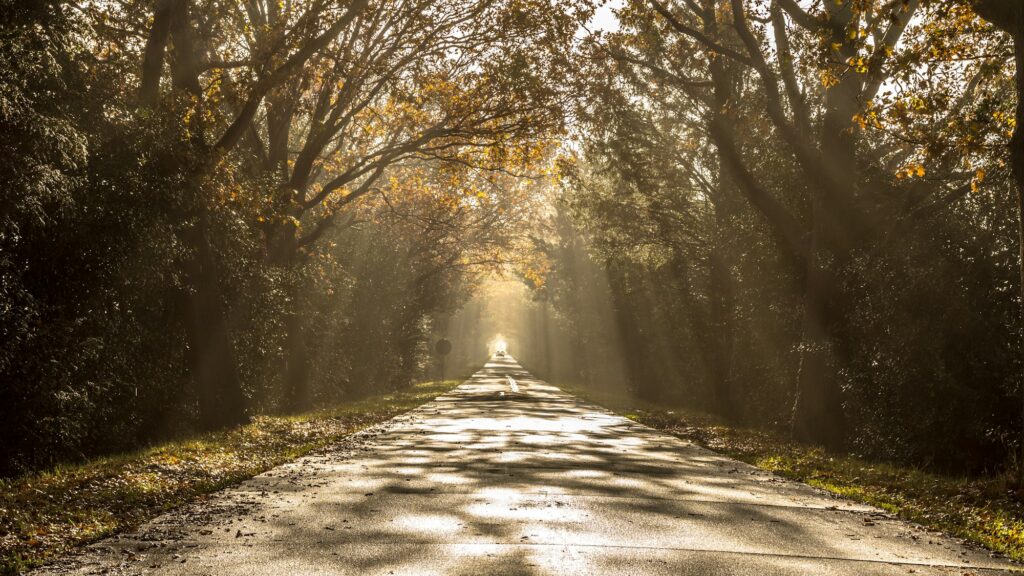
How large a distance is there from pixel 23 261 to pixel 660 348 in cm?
2858

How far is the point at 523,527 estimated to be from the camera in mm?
7098

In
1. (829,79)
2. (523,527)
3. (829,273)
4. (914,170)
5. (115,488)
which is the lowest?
(523,527)

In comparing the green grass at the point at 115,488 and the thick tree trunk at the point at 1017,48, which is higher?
the thick tree trunk at the point at 1017,48

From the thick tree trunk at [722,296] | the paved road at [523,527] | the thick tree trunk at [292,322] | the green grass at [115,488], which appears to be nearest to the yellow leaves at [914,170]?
the paved road at [523,527]

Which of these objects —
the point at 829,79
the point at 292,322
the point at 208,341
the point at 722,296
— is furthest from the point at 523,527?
the point at 722,296

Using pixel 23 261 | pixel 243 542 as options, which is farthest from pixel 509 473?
pixel 23 261

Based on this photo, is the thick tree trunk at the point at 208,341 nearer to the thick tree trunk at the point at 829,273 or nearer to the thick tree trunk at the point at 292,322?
the thick tree trunk at the point at 292,322

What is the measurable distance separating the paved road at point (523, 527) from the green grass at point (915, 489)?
1.46 ft

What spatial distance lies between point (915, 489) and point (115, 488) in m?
8.96

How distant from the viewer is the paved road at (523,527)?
5879 mm

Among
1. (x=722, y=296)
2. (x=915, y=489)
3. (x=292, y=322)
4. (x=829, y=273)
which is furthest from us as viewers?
(x=722, y=296)

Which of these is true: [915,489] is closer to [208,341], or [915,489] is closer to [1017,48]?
[1017,48]

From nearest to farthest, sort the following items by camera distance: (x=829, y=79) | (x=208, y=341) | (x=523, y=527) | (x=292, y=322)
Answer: (x=523, y=527)
(x=829, y=79)
(x=208, y=341)
(x=292, y=322)

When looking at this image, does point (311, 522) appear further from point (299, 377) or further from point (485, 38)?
point (299, 377)
